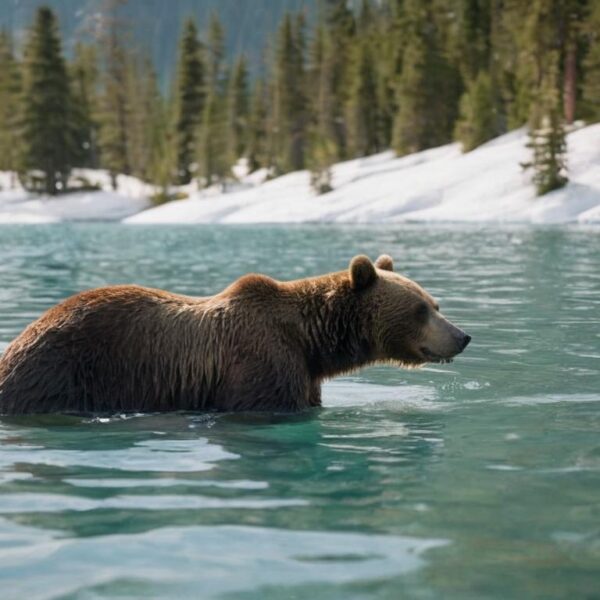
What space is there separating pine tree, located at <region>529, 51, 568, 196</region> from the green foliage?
12530 millimetres

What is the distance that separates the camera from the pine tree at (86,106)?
92.8 m

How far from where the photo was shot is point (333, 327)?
785 cm

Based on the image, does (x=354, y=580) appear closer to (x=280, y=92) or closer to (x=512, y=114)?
(x=512, y=114)

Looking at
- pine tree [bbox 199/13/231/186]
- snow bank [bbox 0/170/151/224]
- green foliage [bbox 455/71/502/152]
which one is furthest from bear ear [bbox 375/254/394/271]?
pine tree [bbox 199/13/231/186]

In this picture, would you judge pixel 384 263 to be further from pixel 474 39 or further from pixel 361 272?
pixel 474 39

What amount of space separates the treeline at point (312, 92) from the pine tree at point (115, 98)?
0.14 metres

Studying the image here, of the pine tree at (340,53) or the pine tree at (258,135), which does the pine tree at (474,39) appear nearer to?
the pine tree at (340,53)

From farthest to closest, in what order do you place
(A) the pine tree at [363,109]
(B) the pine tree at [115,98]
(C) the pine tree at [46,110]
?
(B) the pine tree at [115,98]
(A) the pine tree at [363,109]
(C) the pine tree at [46,110]

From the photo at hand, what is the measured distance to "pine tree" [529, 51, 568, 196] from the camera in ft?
159

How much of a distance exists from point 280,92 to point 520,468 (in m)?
88.8

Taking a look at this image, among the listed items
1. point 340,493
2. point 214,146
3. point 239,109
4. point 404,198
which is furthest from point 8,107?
point 340,493

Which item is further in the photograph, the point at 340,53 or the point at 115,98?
the point at 340,53

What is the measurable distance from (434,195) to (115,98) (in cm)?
4750

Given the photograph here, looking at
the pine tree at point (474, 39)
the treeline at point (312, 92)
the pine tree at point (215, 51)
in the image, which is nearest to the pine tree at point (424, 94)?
the treeline at point (312, 92)
